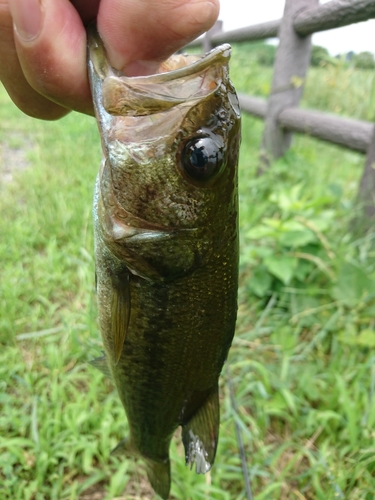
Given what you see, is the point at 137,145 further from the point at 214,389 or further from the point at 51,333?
the point at 51,333

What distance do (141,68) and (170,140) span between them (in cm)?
15

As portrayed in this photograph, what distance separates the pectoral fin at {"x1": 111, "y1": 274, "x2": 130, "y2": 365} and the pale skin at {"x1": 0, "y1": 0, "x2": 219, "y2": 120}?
16.4 inches

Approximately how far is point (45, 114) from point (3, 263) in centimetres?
167

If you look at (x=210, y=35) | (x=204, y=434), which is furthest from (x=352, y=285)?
(x=210, y=35)

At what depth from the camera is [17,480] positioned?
4.93 ft

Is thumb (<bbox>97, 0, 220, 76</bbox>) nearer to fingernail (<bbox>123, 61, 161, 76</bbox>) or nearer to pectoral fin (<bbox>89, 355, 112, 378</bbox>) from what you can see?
fingernail (<bbox>123, 61, 161, 76</bbox>)

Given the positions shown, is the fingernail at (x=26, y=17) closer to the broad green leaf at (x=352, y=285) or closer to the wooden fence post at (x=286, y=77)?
the broad green leaf at (x=352, y=285)

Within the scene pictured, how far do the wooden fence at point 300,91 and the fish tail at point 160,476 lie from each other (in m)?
1.98

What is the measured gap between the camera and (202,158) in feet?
2.78

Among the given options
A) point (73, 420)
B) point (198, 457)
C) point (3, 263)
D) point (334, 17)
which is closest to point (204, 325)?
point (198, 457)

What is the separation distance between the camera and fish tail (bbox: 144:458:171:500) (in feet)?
3.94

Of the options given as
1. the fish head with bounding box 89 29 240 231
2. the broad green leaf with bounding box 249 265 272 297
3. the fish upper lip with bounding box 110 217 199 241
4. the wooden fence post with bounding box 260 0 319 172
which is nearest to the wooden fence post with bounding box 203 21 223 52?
the wooden fence post with bounding box 260 0 319 172

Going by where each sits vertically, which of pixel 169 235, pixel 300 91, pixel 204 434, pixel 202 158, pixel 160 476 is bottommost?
pixel 160 476

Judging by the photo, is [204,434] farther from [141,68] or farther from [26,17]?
[26,17]
